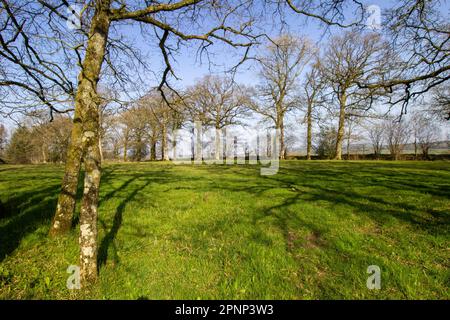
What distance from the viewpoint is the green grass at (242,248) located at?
3059 mm

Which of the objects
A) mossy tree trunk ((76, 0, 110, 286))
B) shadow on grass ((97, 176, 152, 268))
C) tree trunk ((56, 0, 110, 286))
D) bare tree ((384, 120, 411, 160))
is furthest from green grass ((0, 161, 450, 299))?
bare tree ((384, 120, 411, 160))

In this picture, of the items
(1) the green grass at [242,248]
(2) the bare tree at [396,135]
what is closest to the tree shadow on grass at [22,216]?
(1) the green grass at [242,248]

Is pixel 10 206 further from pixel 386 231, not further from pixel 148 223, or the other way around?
pixel 386 231

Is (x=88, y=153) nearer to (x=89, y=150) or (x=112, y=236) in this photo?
(x=89, y=150)

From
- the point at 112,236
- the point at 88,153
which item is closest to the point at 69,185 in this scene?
the point at 112,236

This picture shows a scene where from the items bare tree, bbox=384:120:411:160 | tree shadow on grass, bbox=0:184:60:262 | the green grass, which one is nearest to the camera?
the green grass

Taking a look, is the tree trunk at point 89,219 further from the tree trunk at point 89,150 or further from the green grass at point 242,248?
the green grass at point 242,248

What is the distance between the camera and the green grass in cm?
306

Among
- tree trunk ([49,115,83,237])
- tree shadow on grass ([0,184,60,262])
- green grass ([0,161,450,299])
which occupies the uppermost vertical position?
tree trunk ([49,115,83,237])

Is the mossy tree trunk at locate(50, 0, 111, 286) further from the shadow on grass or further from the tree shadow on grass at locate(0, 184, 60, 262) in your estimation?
the tree shadow on grass at locate(0, 184, 60, 262)

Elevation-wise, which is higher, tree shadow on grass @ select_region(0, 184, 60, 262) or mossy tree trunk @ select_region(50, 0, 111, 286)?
mossy tree trunk @ select_region(50, 0, 111, 286)

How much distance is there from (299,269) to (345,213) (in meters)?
3.24

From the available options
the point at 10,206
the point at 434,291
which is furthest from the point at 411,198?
the point at 10,206

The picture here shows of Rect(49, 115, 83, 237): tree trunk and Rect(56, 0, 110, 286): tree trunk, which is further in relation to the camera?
Rect(49, 115, 83, 237): tree trunk
